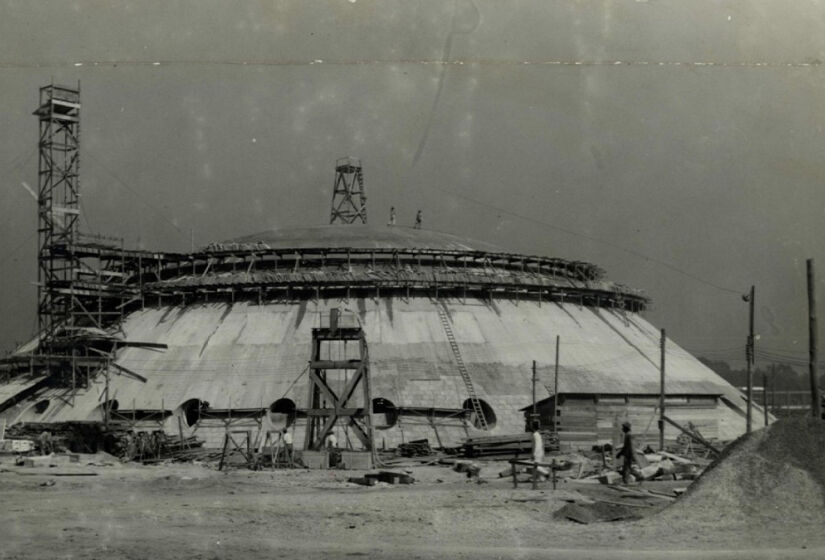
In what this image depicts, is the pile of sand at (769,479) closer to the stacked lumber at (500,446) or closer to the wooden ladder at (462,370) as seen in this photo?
the stacked lumber at (500,446)

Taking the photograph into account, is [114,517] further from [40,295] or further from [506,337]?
[40,295]

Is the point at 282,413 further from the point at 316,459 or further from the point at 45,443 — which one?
the point at 316,459

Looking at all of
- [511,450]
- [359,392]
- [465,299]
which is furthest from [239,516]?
[465,299]

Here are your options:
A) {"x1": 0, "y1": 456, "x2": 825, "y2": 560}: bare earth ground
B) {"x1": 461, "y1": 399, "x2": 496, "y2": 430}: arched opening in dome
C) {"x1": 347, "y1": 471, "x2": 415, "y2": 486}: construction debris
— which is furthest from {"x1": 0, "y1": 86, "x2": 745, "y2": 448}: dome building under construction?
{"x1": 0, "y1": 456, "x2": 825, "y2": 560}: bare earth ground

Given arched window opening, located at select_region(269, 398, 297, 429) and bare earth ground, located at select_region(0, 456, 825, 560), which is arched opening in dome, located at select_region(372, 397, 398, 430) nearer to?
arched window opening, located at select_region(269, 398, 297, 429)

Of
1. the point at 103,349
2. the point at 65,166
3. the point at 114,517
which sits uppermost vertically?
the point at 65,166

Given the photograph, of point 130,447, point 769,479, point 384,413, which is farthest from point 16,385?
point 769,479

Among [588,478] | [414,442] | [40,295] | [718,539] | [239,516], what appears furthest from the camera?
[40,295]
